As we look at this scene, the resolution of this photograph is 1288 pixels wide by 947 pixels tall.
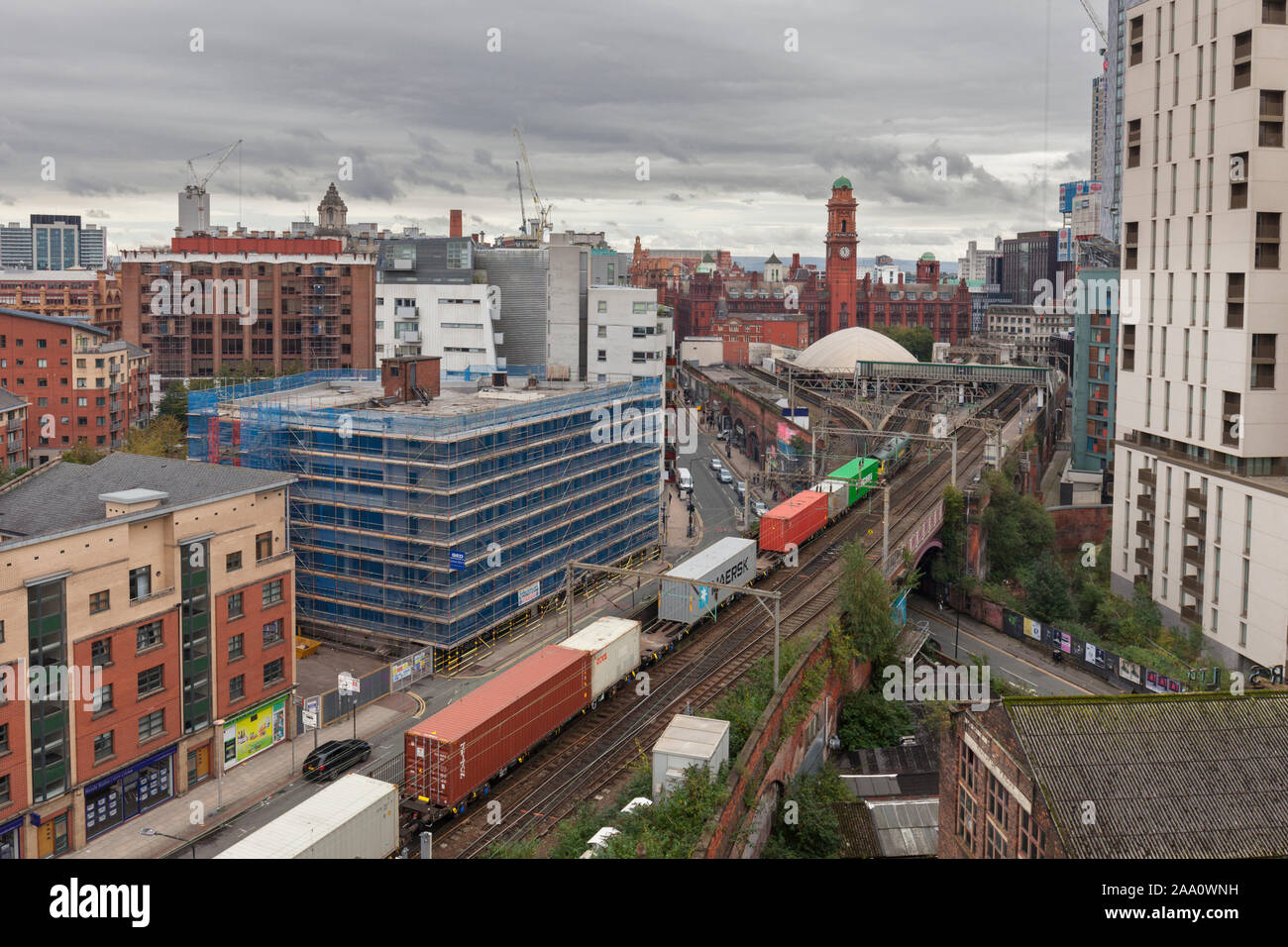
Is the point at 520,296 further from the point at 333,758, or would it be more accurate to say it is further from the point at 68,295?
the point at 68,295

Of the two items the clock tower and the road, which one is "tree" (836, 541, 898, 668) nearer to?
the road

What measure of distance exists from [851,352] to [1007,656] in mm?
86278

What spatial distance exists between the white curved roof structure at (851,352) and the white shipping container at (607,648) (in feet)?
329

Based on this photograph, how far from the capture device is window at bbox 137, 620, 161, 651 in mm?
36875

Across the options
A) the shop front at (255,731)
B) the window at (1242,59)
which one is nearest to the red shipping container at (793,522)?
the shop front at (255,731)

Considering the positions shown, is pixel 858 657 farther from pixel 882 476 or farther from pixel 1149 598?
pixel 882 476

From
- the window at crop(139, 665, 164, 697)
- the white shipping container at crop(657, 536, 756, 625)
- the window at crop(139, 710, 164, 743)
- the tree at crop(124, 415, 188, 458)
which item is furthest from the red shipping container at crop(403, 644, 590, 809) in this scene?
the tree at crop(124, 415, 188, 458)

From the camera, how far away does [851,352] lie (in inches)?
5738

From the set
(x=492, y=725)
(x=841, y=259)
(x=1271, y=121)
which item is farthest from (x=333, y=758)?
(x=841, y=259)

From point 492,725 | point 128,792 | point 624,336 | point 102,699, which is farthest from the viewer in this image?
point 624,336

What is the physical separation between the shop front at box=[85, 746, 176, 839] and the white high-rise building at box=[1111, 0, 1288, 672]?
47175mm

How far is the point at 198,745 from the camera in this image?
3944 centimetres
